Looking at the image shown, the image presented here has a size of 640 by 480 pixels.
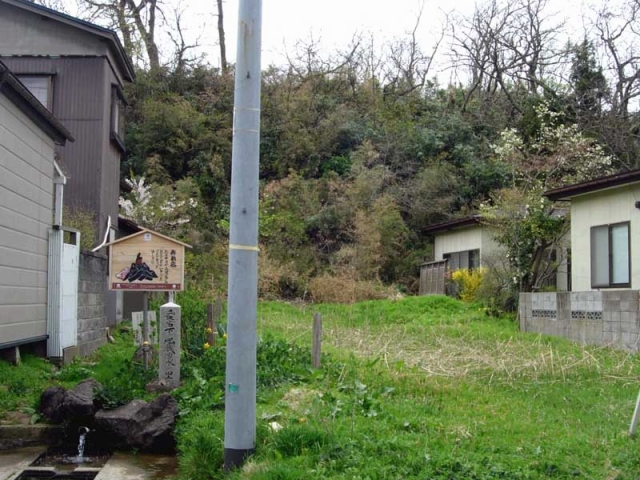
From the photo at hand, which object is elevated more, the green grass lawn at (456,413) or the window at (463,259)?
the window at (463,259)

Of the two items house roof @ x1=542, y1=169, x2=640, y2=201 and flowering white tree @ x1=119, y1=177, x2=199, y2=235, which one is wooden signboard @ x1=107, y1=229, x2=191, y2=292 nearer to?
house roof @ x1=542, y1=169, x2=640, y2=201

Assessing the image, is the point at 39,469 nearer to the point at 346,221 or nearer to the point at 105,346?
the point at 105,346

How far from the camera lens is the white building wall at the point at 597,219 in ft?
47.1

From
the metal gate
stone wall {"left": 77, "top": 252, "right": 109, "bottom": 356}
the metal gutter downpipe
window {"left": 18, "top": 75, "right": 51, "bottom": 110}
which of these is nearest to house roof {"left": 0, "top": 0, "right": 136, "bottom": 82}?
window {"left": 18, "top": 75, "right": 51, "bottom": 110}

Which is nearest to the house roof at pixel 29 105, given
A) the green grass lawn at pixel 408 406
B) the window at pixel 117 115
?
the green grass lawn at pixel 408 406

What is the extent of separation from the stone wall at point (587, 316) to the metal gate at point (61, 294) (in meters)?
→ 9.76

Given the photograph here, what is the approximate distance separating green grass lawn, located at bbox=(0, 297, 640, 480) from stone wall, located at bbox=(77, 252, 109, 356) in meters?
0.41

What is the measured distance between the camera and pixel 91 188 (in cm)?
1661

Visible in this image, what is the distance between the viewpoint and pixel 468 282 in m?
22.9

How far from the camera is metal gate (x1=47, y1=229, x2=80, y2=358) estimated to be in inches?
456

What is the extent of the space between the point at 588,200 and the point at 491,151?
14585 mm

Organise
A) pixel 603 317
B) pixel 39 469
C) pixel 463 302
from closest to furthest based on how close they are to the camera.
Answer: pixel 39 469 → pixel 603 317 → pixel 463 302

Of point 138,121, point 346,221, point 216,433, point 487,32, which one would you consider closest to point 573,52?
point 487,32

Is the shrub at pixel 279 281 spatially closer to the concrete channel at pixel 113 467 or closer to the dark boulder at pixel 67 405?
the dark boulder at pixel 67 405
